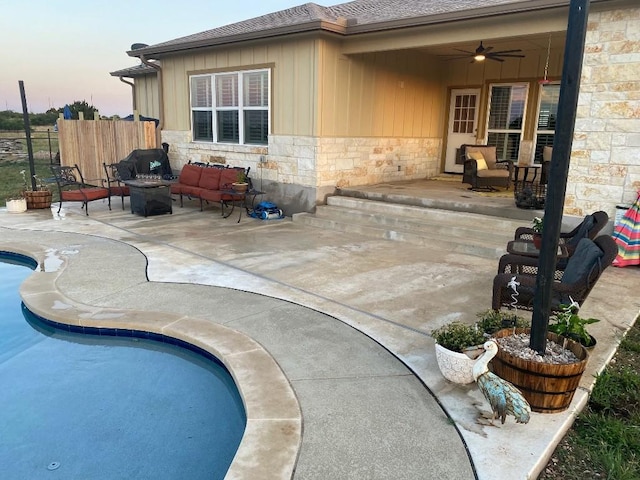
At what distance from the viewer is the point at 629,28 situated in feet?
17.4

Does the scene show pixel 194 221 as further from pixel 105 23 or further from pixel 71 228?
pixel 105 23

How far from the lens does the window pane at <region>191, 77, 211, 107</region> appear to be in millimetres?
9555

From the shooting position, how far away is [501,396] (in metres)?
→ 2.27

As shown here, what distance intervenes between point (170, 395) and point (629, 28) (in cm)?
629

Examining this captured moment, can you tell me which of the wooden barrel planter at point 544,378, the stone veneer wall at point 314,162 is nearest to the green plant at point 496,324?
the wooden barrel planter at point 544,378

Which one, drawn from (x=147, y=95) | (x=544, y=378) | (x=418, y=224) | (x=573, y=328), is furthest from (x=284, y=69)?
(x=147, y=95)

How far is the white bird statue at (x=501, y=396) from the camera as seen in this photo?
2.24m

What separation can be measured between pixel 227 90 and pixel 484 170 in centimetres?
533

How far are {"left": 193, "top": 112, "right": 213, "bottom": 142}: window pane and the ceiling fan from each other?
17.9 feet

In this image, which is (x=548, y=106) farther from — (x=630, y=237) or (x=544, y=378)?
(x=544, y=378)

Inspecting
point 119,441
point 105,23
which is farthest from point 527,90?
point 105,23

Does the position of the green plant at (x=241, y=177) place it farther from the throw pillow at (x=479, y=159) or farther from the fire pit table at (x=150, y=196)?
the throw pillow at (x=479, y=159)

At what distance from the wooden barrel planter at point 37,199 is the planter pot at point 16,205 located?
0.69 feet

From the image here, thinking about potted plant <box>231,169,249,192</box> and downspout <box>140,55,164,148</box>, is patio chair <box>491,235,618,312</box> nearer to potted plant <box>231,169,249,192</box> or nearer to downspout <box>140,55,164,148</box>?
potted plant <box>231,169,249,192</box>
